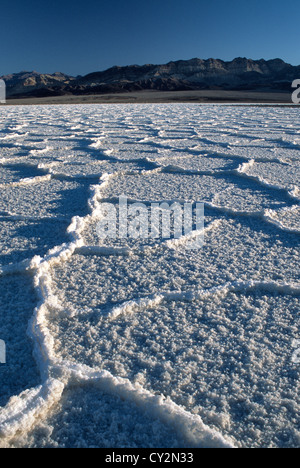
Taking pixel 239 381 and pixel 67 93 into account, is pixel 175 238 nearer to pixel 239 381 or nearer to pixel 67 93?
pixel 239 381

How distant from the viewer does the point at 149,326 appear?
75 cm

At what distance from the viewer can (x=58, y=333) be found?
28.3 inches

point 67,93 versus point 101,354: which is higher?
point 67,93

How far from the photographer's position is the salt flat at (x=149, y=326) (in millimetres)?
537

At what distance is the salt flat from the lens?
1.76 feet

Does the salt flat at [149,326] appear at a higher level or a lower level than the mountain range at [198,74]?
lower

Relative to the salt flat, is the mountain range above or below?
above

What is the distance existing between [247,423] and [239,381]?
8 cm

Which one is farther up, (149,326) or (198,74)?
(198,74)

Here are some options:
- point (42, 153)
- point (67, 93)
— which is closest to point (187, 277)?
point (42, 153)

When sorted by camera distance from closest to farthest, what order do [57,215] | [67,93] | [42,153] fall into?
[57,215] < [42,153] < [67,93]

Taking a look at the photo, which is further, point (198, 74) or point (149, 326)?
point (198, 74)

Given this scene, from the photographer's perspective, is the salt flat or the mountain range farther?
the mountain range
